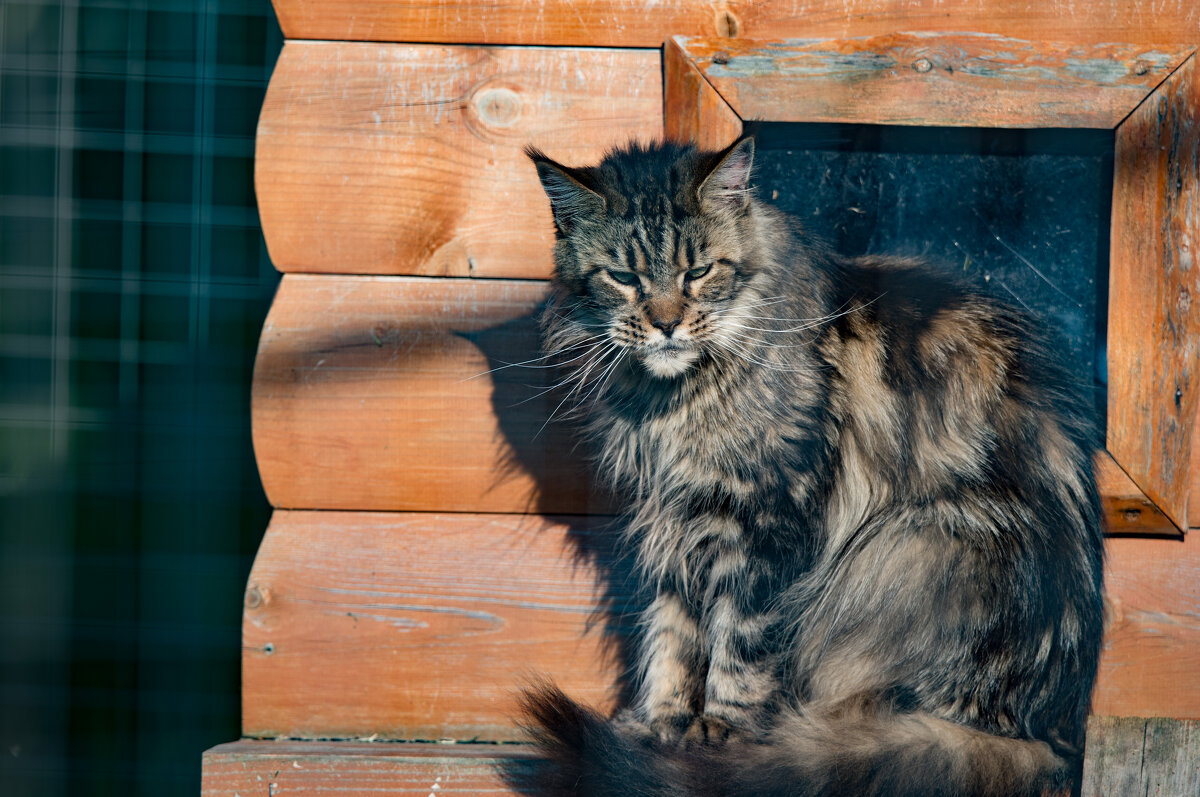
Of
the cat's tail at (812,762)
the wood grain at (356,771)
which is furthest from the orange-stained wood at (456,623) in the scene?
the cat's tail at (812,762)

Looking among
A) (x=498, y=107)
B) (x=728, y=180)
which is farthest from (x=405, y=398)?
(x=728, y=180)

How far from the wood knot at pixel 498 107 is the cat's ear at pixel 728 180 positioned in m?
0.38

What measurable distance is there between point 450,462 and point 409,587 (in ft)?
0.71

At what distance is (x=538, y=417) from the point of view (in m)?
1.41

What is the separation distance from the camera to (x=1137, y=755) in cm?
94

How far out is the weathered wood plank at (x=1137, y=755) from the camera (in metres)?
0.94

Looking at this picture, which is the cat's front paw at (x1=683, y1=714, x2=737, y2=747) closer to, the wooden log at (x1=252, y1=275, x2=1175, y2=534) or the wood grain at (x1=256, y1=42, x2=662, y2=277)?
the wooden log at (x1=252, y1=275, x2=1175, y2=534)

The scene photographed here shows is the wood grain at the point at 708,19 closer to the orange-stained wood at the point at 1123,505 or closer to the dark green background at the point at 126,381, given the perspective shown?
the dark green background at the point at 126,381

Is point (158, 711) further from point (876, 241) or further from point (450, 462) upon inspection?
point (876, 241)

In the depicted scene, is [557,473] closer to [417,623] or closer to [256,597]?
[417,623]

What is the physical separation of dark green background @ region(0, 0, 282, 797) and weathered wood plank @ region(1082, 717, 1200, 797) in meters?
1.64

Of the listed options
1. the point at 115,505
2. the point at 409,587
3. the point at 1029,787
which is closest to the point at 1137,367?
the point at 1029,787

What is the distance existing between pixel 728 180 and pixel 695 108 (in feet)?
0.70

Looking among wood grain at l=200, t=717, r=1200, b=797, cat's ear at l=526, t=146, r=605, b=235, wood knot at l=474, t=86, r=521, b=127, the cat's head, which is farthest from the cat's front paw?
wood knot at l=474, t=86, r=521, b=127
